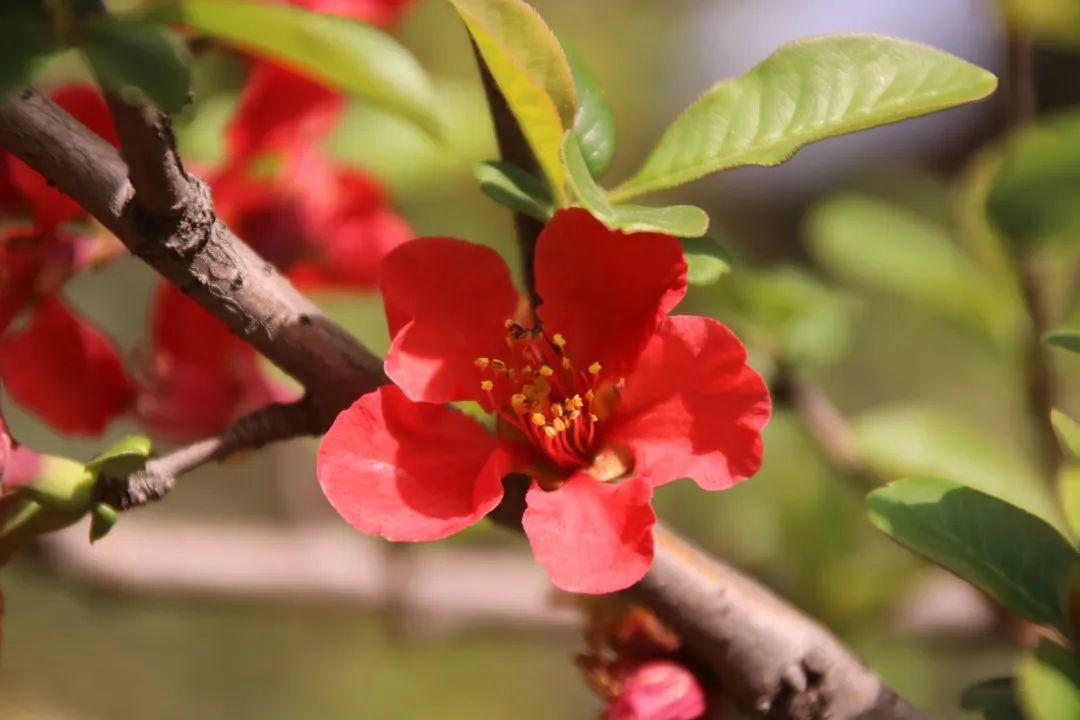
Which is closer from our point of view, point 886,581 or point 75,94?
point 75,94

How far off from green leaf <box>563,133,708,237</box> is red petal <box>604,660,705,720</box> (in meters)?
0.25

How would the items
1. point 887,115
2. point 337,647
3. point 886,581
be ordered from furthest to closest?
point 337,647
point 886,581
point 887,115

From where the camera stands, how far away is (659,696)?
1.86ft

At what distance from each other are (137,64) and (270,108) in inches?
16.3

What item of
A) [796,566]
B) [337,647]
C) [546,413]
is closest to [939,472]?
[796,566]

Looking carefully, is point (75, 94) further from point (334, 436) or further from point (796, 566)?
point (796, 566)

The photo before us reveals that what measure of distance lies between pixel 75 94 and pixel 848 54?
412 mm

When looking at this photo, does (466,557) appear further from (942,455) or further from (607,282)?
(607,282)

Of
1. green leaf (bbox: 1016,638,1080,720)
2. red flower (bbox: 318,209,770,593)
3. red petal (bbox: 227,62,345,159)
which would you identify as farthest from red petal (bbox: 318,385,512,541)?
red petal (bbox: 227,62,345,159)

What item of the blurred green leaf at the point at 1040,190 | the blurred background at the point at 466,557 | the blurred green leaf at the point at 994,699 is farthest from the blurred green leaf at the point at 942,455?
the blurred green leaf at the point at 994,699

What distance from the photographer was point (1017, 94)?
3.14ft

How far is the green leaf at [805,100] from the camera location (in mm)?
470

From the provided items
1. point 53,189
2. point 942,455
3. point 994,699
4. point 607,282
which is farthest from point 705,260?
point 942,455

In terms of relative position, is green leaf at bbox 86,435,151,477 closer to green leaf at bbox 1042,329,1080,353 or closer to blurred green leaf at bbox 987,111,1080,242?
green leaf at bbox 1042,329,1080,353
